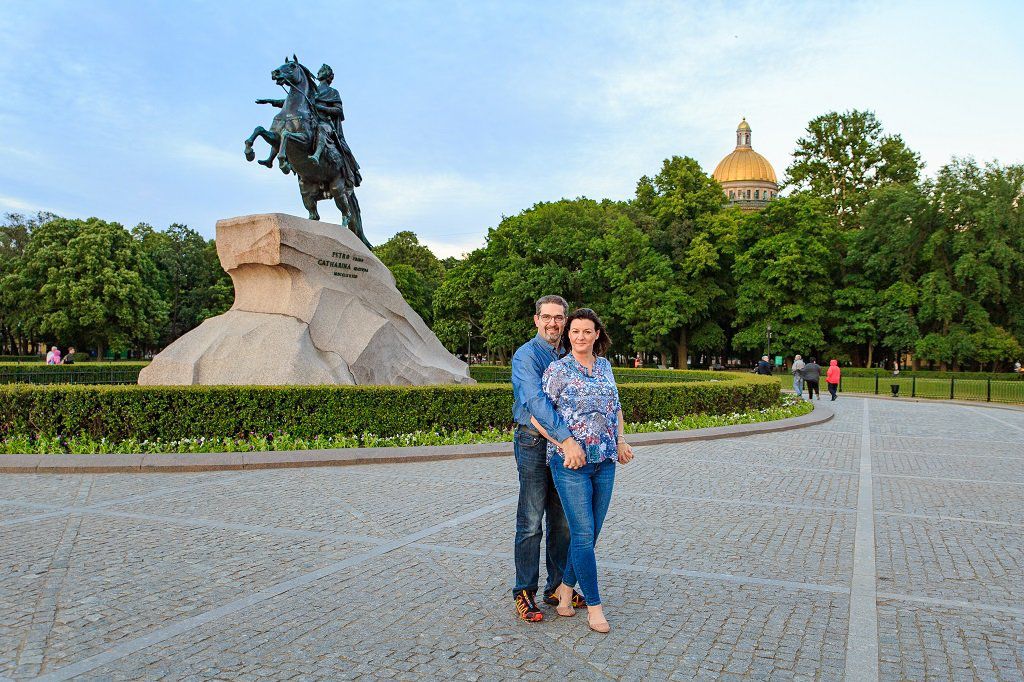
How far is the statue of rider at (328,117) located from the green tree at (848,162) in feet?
143

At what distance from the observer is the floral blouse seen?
3.90 meters

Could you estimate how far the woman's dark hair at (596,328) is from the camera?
4039 millimetres

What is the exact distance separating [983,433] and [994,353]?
2986 cm

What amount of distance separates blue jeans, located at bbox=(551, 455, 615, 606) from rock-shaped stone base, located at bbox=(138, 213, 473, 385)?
10.1 m

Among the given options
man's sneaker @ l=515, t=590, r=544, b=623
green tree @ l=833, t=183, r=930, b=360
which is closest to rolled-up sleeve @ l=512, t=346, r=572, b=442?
man's sneaker @ l=515, t=590, r=544, b=623

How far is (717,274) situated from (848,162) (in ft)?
55.5

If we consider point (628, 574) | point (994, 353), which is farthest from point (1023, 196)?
point (628, 574)

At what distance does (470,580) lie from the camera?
4.85 m

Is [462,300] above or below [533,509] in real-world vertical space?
above

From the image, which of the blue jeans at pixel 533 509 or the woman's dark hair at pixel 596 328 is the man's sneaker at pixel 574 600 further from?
the woman's dark hair at pixel 596 328

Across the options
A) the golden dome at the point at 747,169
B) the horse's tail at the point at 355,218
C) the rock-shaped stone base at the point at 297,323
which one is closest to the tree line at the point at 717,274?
the horse's tail at the point at 355,218

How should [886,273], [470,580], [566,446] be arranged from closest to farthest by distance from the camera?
[566,446], [470,580], [886,273]

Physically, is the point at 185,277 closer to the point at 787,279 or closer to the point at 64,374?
the point at 64,374

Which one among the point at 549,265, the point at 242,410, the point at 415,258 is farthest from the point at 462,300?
the point at 242,410
